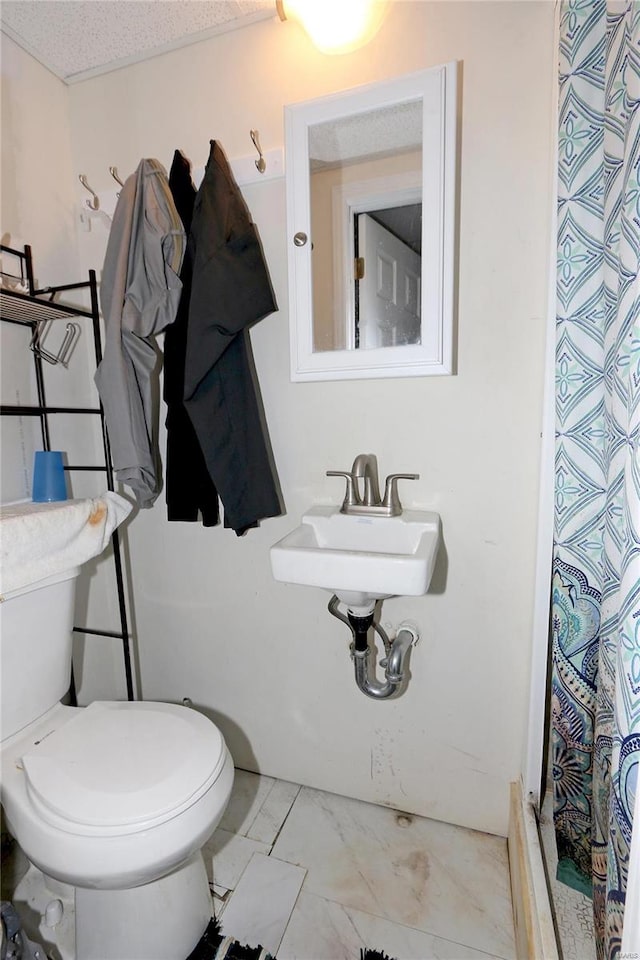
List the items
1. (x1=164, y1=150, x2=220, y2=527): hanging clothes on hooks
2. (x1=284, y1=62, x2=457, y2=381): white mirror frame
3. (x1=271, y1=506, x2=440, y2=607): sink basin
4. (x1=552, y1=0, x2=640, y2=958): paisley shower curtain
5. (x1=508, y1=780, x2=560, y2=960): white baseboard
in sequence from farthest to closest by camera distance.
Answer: (x1=164, y1=150, x2=220, y2=527): hanging clothes on hooks
(x1=284, y1=62, x2=457, y2=381): white mirror frame
(x1=271, y1=506, x2=440, y2=607): sink basin
(x1=508, y1=780, x2=560, y2=960): white baseboard
(x1=552, y1=0, x2=640, y2=958): paisley shower curtain

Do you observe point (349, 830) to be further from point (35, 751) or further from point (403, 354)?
point (403, 354)

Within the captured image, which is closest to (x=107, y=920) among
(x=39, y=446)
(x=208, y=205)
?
(x=39, y=446)

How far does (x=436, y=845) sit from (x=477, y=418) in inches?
45.9

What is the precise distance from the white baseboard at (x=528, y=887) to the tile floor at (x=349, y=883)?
0.08m

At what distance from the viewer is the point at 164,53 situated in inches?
52.7

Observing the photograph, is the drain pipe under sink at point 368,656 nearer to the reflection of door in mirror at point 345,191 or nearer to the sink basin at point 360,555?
the sink basin at point 360,555

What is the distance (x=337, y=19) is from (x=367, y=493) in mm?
1138

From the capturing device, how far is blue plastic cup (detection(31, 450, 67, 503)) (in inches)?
51.0

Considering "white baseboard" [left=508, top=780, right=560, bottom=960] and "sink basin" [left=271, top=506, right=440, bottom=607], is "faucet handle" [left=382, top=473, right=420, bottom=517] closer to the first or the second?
"sink basin" [left=271, top=506, right=440, bottom=607]

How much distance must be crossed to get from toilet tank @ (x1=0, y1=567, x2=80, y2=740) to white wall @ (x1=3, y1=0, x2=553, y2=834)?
379 millimetres

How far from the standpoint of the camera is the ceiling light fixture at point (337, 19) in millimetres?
1092

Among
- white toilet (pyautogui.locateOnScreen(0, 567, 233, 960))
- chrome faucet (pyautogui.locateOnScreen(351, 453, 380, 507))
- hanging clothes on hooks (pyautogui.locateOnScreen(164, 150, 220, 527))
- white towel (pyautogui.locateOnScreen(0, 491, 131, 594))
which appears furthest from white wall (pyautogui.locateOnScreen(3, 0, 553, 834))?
white toilet (pyautogui.locateOnScreen(0, 567, 233, 960))

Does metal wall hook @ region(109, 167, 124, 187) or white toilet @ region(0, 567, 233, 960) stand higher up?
metal wall hook @ region(109, 167, 124, 187)

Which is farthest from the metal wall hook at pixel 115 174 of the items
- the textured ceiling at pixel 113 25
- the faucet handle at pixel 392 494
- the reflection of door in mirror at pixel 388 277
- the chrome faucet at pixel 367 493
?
the faucet handle at pixel 392 494
